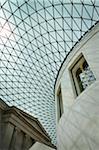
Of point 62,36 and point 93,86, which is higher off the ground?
point 62,36

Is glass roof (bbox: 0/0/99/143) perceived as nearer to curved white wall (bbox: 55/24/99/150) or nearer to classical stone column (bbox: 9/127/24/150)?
curved white wall (bbox: 55/24/99/150)

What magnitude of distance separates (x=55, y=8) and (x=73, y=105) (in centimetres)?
1553

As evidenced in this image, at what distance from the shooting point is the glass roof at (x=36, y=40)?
25.2 m

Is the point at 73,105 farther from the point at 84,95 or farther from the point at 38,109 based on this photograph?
the point at 38,109

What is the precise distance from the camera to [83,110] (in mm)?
14492

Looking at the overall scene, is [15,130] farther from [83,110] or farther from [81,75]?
[83,110]

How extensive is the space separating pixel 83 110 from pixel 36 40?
20.3m

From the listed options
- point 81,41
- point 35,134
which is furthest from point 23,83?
point 81,41

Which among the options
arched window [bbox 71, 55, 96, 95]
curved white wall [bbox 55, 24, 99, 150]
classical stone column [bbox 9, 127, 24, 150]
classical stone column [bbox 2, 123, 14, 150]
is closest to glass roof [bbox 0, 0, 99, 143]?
curved white wall [bbox 55, 24, 99, 150]

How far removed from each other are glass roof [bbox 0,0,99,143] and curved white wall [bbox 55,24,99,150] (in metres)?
6.27

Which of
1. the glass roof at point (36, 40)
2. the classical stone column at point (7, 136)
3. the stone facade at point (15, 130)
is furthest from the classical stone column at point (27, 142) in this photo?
the glass roof at point (36, 40)

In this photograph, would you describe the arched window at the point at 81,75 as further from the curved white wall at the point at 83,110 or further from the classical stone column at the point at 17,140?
the classical stone column at the point at 17,140

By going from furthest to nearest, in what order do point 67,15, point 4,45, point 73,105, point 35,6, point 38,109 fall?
point 38,109 < point 4,45 < point 35,6 < point 67,15 < point 73,105

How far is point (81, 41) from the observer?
19406 mm
